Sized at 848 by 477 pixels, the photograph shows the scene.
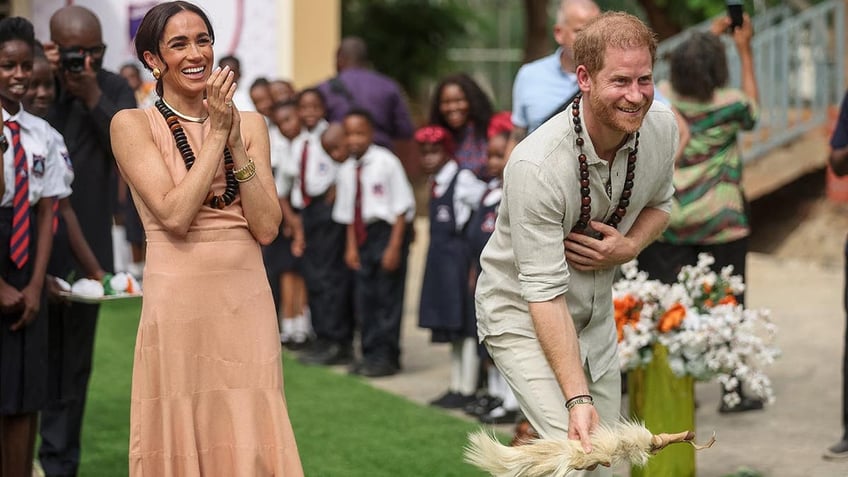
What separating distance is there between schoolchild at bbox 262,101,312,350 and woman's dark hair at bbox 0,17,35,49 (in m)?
5.24

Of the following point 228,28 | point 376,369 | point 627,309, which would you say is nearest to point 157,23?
point 627,309

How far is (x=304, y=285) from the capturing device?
11219 millimetres

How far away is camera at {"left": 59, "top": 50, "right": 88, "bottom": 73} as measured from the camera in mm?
6508

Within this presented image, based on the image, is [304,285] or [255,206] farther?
[304,285]

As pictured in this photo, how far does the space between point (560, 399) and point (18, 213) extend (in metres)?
2.69

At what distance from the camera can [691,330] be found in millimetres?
6363

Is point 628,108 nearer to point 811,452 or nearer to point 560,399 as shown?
point 560,399

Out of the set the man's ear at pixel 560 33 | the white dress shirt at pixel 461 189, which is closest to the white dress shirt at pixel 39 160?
the man's ear at pixel 560 33

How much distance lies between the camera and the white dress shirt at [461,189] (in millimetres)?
8719

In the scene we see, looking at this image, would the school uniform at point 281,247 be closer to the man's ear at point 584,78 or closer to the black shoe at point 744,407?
the black shoe at point 744,407

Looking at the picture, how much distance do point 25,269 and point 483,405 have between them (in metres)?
3.41

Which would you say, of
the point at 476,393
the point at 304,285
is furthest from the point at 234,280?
the point at 304,285

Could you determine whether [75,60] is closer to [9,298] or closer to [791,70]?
[9,298]

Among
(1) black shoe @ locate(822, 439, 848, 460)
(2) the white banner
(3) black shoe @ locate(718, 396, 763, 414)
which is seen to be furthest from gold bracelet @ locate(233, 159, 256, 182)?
(2) the white banner
